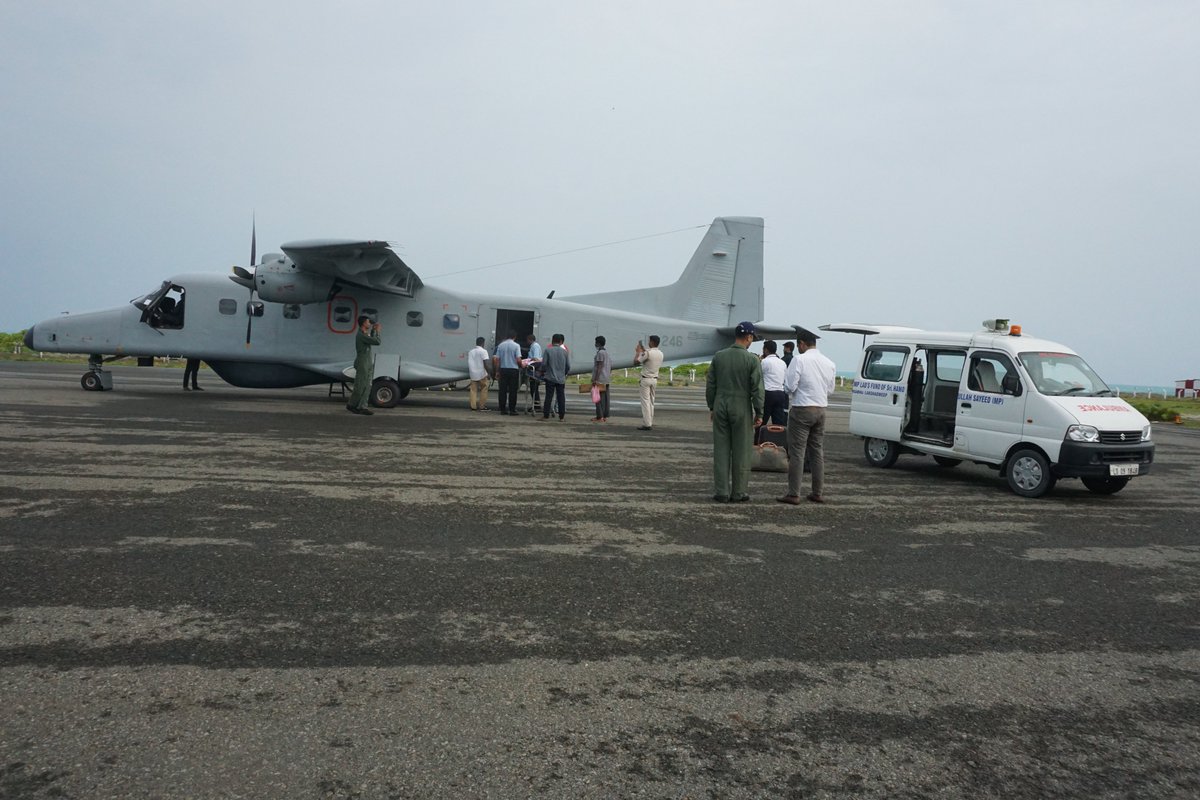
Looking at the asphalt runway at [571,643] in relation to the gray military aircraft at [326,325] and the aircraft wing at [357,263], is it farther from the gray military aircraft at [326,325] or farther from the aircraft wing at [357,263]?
the gray military aircraft at [326,325]

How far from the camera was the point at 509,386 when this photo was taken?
17672 mm

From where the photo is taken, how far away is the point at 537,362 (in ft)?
57.6

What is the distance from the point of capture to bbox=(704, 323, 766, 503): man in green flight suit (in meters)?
7.96

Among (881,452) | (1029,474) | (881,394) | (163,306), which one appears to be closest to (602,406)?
(881,452)

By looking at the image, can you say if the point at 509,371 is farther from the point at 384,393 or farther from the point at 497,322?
the point at 384,393

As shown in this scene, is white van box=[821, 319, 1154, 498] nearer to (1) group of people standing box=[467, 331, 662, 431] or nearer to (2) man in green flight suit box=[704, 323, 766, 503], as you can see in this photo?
(2) man in green flight suit box=[704, 323, 766, 503]

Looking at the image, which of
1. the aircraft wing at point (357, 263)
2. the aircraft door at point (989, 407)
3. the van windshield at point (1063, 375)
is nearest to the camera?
the van windshield at point (1063, 375)

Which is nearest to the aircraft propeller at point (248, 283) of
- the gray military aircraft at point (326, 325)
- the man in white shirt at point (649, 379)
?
the gray military aircraft at point (326, 325)

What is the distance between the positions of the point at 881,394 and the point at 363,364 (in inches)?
400

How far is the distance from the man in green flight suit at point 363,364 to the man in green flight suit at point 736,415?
30.4 ft

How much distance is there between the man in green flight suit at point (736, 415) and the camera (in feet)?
26.1

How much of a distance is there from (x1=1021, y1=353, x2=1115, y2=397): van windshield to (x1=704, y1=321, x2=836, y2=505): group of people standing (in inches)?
121

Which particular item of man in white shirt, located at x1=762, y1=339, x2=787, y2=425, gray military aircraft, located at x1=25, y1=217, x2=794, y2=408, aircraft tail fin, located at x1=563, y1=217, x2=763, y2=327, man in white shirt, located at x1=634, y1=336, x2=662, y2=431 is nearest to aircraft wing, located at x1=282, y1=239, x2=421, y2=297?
gray military aircraft, located at x1=25, y1=217, x2=794, y2=408

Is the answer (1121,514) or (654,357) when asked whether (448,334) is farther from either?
(1121,514)
